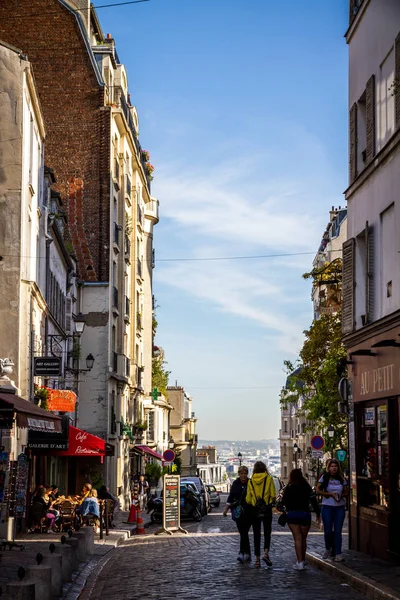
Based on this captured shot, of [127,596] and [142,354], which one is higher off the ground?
[142,354]

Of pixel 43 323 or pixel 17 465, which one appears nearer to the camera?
pixel 17 465

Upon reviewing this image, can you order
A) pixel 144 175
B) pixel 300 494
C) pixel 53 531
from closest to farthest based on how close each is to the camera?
pixel 300 494
pixel 53 531
pixel 144 175

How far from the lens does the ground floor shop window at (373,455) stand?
17.8 m

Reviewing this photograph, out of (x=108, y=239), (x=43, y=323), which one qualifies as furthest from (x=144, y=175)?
(x=43, y=323)

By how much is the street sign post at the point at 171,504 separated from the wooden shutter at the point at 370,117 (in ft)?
43.7

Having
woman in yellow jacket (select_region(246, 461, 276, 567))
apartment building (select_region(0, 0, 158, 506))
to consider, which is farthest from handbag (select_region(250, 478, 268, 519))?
apartment building (select_region(0, 0, 158, 506))

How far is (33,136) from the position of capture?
29.5 m

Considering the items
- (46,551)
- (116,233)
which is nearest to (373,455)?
(46,551)

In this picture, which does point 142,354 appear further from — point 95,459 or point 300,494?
point 300,494

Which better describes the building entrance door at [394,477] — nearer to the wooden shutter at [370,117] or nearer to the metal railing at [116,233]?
the wooden shutter at [370,117]

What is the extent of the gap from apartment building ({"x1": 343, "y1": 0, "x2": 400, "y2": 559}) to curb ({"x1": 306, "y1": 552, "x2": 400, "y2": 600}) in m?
1.05

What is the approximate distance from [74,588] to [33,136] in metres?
16.9

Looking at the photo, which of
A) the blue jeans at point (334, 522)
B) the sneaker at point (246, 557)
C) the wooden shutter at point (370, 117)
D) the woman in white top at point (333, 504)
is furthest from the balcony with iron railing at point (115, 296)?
the blue jeans at point (334, 522)

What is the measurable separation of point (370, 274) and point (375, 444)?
305 cm
